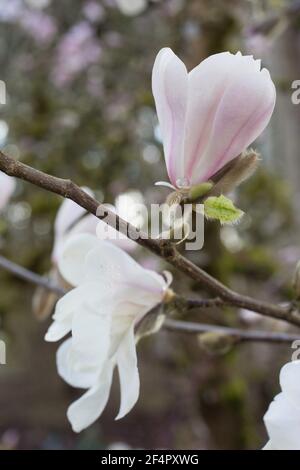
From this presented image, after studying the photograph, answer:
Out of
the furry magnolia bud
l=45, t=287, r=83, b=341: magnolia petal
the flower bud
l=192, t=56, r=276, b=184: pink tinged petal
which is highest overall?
l=192, t=56, r=276, b=184: pink tinged petal

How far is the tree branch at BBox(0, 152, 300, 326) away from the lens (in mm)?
322

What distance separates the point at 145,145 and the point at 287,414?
1.84 metres

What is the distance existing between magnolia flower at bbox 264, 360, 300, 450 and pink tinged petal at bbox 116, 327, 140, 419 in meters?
0.10

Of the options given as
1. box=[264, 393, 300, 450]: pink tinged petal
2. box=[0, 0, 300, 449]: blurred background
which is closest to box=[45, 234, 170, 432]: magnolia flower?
box=[264, 393, 300, 450]: pink tinged petal

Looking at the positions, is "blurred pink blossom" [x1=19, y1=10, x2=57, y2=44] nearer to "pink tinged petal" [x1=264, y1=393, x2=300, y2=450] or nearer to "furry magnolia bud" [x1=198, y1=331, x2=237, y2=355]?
"furry magnolia bud" [x1=198, y1=331, x2=237, y2=355]

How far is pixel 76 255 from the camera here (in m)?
0.44

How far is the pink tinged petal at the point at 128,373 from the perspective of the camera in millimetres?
383

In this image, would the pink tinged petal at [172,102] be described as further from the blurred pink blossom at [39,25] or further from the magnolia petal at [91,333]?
the blurred pink blossom at [39,25]

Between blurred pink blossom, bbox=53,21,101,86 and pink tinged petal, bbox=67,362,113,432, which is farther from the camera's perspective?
blurred pink blossom, bbox=53,21,101,86

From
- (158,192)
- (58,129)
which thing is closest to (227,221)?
(158,192)

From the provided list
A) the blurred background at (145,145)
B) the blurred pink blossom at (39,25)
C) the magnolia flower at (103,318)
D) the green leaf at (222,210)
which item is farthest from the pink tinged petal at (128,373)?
the blurred pink blossom at (39,25)

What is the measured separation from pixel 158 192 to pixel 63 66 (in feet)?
3.21

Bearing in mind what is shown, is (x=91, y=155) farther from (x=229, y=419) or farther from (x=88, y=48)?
(x=229, y=419)
